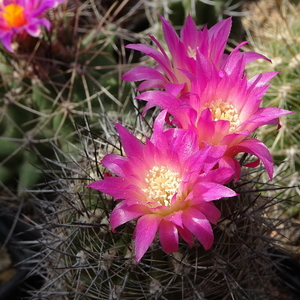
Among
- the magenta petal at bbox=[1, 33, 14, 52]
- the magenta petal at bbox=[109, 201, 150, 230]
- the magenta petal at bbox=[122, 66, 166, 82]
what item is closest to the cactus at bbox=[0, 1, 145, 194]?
the magenta petal at bbox=[1, 33, 14, 52]

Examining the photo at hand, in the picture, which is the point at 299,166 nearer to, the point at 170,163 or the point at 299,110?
the point at 299,110

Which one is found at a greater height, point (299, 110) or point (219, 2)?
point (219, 2)

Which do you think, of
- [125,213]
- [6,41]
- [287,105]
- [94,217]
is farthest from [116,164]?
[287,105]

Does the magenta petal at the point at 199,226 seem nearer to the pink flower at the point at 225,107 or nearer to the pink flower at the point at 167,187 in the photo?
the pink flower at the point at 167,187

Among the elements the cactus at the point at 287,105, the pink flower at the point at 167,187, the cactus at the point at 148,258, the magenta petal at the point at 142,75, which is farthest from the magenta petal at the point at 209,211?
the cactus at the point at 287,105

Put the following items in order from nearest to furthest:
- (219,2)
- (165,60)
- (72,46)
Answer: (165,60) → (72,46) → (219,2)

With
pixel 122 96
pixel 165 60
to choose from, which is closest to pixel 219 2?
pixel 122 96

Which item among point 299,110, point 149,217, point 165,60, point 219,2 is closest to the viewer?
point 149,217
